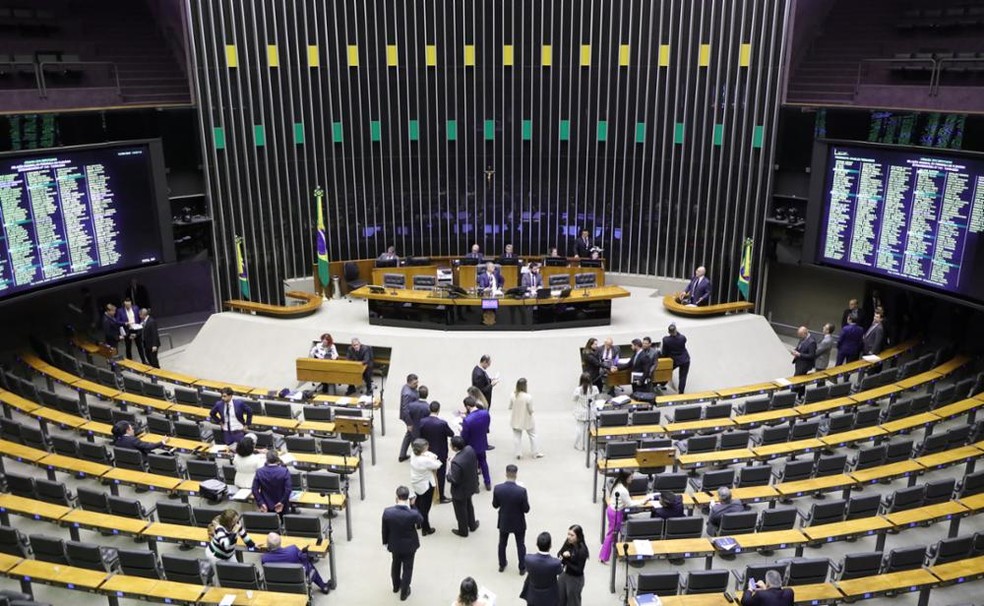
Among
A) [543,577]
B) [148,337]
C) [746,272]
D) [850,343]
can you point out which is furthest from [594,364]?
[148,337]

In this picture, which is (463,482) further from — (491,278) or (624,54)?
(624,54)

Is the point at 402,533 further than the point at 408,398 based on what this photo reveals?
No

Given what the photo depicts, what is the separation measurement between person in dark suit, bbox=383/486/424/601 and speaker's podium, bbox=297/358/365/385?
5.13 meters

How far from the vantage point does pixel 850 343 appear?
13.7 meters

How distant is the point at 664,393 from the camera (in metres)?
13.9

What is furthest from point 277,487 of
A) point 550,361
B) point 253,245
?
point 253,245

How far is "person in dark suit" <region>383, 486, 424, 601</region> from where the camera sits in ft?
25.5

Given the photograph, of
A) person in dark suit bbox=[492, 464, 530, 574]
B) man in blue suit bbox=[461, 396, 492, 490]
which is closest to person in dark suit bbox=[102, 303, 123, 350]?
man in blue suit bbox=[461, 396, 492, 490]

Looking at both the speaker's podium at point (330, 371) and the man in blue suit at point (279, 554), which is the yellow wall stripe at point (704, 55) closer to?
the speaker's podium at point (330, 371)

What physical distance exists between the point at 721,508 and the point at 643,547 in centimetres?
121

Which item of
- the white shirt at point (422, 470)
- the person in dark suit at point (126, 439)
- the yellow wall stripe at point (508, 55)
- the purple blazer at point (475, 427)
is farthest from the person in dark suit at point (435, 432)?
the yellow wall stripe at point (508, 55)

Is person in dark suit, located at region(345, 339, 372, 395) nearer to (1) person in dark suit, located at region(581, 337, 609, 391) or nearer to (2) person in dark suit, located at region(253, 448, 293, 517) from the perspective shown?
(1) person in dark suit, located at region(581, 337, 609, 391)

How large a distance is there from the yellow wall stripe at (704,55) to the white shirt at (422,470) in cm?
1185

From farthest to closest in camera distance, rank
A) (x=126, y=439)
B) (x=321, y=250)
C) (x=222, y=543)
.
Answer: (x=321, y=250), (x=126, y=439), (x=222, y=543)
